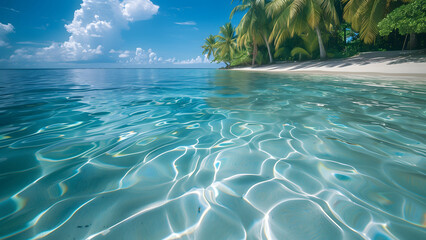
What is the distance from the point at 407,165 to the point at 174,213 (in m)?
1.72

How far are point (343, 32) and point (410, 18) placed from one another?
510 inches

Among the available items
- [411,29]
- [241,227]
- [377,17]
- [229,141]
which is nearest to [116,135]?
[229,141]

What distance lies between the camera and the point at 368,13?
10.0 meters

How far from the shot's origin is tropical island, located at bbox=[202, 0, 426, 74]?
26.8 feet

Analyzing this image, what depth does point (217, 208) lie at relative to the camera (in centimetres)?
98

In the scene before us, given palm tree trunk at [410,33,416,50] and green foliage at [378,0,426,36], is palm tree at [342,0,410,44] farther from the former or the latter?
palm tree trunk at [410,33,416,50]

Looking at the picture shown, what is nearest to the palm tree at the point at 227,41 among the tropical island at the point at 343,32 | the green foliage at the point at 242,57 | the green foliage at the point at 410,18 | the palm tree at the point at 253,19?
the green foliage at the point at 242,57

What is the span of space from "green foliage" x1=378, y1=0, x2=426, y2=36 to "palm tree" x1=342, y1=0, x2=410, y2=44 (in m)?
1.89

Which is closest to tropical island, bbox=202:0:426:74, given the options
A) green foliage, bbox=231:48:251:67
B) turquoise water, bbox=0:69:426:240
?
green foliage, bbox=231:48:251:67

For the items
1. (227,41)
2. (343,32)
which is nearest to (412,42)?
(343,32)

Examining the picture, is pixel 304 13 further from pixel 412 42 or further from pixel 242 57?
pixel 242 57

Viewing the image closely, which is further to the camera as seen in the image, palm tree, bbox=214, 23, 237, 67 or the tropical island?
palm tree, bbox=214, 23, 237, 67

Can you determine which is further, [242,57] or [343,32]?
[242,57]

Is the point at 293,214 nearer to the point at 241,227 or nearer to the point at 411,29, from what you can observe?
the point at 241,227
